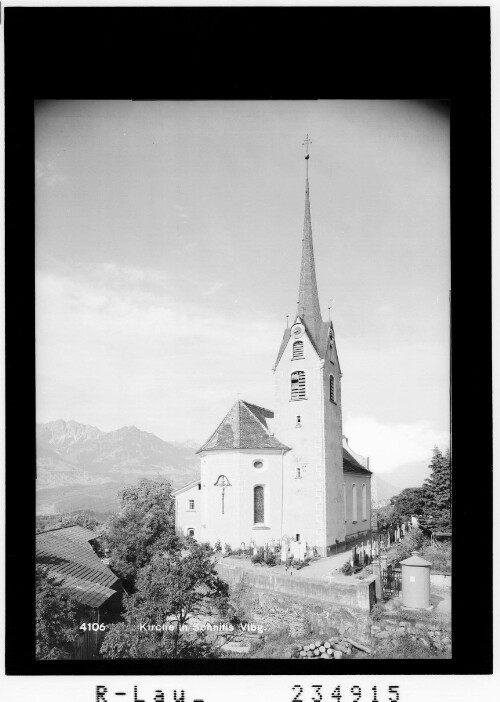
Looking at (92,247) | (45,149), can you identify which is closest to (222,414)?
(92,247)

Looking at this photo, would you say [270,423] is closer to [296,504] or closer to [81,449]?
[296,504]

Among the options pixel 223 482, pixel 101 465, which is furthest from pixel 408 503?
pixel 101 465

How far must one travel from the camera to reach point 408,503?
24.3 feet

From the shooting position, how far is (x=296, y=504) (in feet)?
26.3

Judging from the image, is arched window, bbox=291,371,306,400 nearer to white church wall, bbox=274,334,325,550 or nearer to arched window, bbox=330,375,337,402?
white church wall, bbox=274,334,325,550

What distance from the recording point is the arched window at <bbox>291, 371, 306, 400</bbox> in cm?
830

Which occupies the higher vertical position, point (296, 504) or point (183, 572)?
point (296, 504)

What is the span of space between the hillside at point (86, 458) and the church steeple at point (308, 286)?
2215 mm

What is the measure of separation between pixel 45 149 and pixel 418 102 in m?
4.42

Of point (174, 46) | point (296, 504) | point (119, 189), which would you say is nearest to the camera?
point (174, 46)

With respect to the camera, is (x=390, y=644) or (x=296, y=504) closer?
(x=390, y=644)

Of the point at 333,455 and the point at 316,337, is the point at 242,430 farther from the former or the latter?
the point at 316,337

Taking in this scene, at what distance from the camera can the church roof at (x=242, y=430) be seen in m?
7.50

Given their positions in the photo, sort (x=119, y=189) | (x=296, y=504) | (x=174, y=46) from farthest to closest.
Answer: (x=296, y=504) → (x=119, y=189) → (x=174, y=46)
